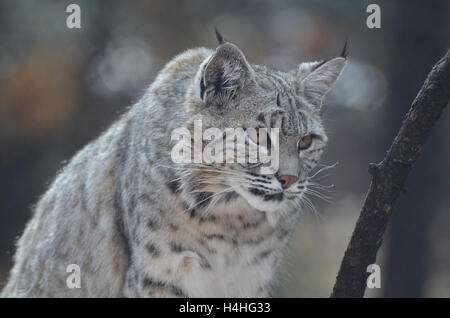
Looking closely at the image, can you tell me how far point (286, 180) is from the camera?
3.67m

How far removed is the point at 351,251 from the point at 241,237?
3.83 feet

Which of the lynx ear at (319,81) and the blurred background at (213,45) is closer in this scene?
the lynx ear at (319,81)

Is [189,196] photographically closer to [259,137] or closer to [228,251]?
[228,251]

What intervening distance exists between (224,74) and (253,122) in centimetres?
34

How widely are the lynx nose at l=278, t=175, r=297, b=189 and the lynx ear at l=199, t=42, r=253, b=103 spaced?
0.61m

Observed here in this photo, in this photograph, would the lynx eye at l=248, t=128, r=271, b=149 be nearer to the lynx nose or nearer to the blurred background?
the lynx nose

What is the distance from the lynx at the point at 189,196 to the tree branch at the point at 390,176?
0.64m

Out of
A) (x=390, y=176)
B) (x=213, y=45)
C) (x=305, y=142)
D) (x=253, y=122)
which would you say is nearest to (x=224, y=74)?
(x=253, y=122)

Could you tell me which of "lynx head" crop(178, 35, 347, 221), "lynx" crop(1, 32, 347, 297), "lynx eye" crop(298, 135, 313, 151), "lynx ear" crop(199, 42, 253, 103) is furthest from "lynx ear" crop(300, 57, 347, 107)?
"lynx ear" crop(199, 42, 253, 103)

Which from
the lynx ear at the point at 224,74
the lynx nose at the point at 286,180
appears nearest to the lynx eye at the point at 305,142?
the lynx nose at the point at 286,180

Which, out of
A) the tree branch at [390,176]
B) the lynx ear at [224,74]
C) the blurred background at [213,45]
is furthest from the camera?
the blurred background at [213,45]

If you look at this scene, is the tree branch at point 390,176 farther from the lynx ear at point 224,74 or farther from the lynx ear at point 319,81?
the lynx ear at point 319,81

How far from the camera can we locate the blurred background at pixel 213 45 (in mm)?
7656

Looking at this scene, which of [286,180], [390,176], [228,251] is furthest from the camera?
[228,251]
